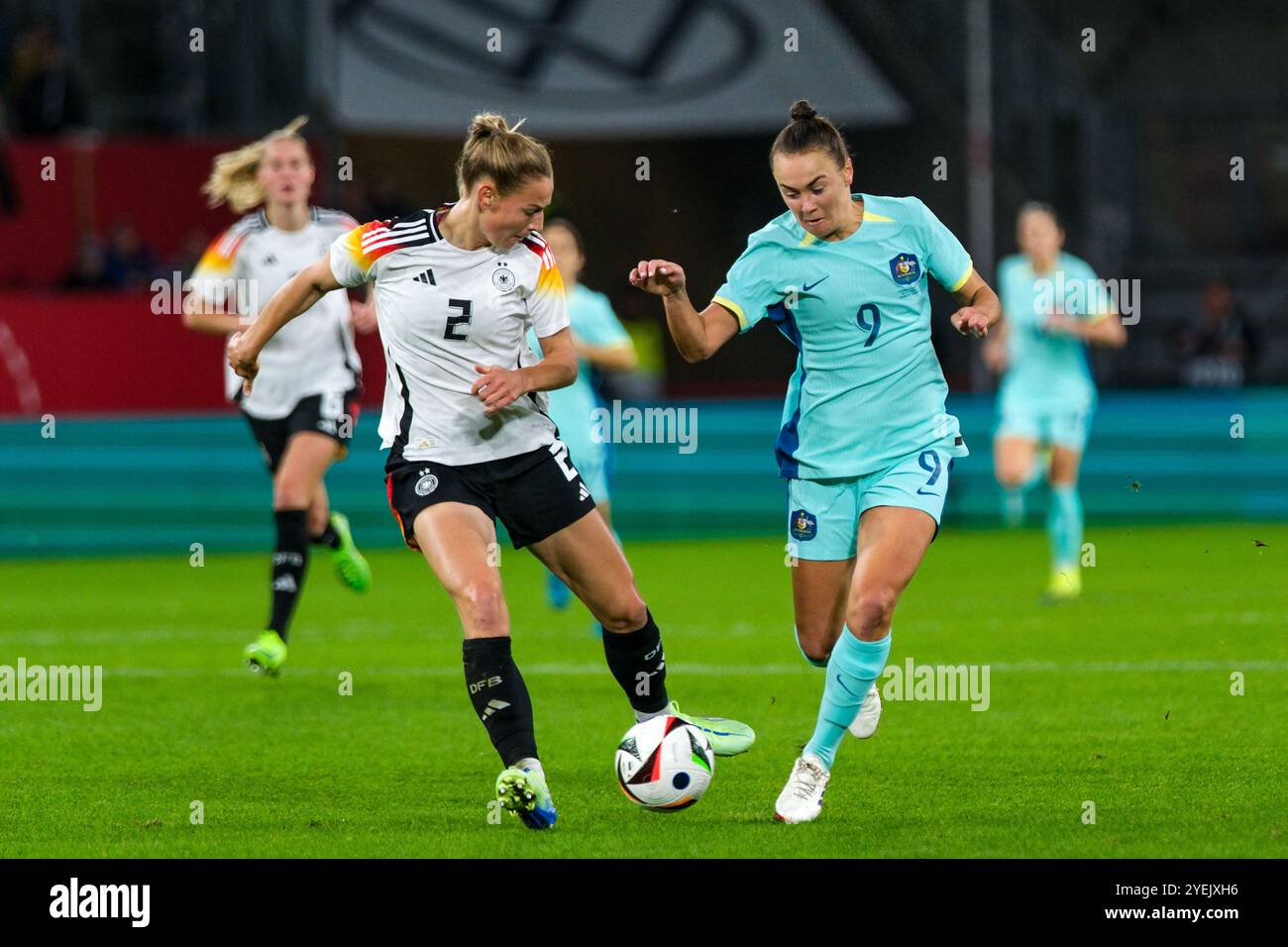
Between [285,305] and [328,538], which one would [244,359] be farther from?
[328,538]

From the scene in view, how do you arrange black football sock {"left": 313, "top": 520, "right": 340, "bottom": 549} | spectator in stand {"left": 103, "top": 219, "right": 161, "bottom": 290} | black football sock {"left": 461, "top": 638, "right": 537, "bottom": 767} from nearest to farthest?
black football sock {"left": 461, "top": 638, "right": 537, "bottom": 767}, black football sock {"left": 313, "top": 520, "right": 340, "bottom": 549}, spectator in stand {"left": 103, "top": 219, "right": 161, "bottom": 290}

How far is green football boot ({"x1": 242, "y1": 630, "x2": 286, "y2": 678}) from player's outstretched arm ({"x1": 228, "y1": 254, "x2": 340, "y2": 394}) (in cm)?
318

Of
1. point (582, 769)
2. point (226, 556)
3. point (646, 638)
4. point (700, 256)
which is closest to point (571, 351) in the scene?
point (646, 638)

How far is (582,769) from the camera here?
7.67 m

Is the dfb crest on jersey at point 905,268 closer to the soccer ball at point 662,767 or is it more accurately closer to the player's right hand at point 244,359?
the soccer ball at point 662,767

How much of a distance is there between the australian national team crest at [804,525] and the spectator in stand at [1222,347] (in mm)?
15671

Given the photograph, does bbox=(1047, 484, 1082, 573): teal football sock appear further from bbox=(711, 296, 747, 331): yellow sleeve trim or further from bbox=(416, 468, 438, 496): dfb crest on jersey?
bbox=(416, 468, 438, 496): dfb crest on jersey

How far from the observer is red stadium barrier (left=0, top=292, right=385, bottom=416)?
18719 mm

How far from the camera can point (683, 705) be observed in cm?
920

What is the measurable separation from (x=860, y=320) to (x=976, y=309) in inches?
16.5

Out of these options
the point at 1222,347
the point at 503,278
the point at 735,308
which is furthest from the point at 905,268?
the point at 1222,347

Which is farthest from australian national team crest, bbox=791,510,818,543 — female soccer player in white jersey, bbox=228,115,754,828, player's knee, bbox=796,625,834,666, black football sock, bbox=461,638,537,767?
black football sock, bbox=461,638,537,767

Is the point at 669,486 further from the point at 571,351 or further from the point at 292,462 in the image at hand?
the point at 571,351

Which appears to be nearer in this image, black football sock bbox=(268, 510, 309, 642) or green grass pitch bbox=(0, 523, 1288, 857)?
green grass pitch bbox=(0, 523, 1288, 857)
